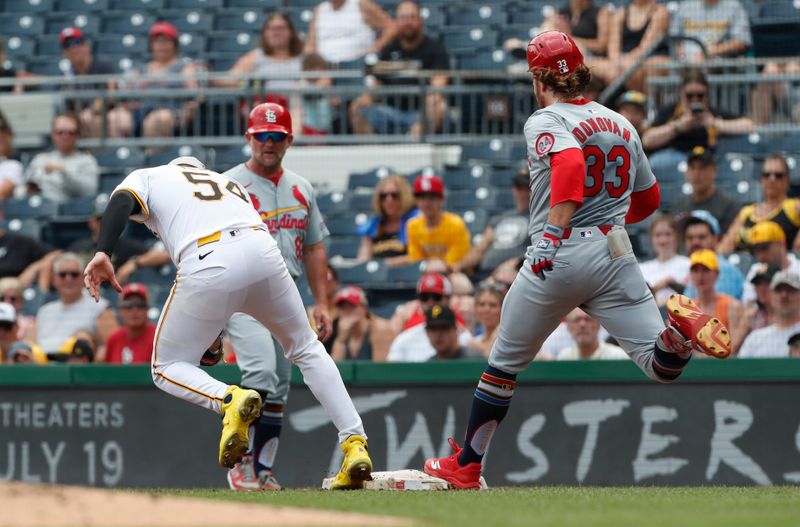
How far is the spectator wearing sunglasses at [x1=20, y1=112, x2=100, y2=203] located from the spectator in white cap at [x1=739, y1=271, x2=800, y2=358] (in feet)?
21.4

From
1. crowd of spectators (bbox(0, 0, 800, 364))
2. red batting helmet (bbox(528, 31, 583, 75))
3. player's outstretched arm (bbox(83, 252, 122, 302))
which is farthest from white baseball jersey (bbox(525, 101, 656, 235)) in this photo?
crowd of spectators (bbox(0, 0, 800, 364))

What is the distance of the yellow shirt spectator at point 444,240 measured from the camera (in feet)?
36.4

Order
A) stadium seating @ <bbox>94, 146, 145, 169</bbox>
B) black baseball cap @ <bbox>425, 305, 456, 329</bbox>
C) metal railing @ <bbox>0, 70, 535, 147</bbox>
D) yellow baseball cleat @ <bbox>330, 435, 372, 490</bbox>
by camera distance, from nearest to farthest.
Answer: yellow baseball cleat @ <bbox>330, 435, 372, 490</bbox> < black baseball cap @ <bbox>425, 305, 456, 329</bbox> < metal railing @ <bbox>0, 70, 535, 147</bbox> < stadium seating @ <bbox>94, 146, 145, 169</bbox>

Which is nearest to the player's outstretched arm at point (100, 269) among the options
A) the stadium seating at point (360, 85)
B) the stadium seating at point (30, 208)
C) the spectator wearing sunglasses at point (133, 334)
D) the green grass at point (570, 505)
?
the green grass at point (570, 505)

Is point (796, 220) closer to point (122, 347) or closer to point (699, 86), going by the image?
point (699, 86)

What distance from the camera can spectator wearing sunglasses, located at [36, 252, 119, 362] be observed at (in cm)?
1073

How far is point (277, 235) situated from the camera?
25.1 feet

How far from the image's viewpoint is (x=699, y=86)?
11469 mm

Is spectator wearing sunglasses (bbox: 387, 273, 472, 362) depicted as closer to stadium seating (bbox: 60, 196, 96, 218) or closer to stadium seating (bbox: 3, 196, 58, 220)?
stadium seating (bbox: 60, 196, 96, 218)

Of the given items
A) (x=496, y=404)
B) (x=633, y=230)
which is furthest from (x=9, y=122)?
(x=496, y=404)

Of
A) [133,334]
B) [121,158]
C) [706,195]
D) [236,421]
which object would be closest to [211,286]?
[236,421]

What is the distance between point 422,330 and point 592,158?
12.2 ft

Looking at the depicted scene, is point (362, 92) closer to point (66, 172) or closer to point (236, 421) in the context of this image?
point (66, 172)

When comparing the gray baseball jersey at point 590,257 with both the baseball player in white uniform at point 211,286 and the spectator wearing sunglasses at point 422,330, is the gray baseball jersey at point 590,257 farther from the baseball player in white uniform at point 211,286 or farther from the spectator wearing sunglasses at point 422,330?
the spectator wearing sunglasses at point 422,330
